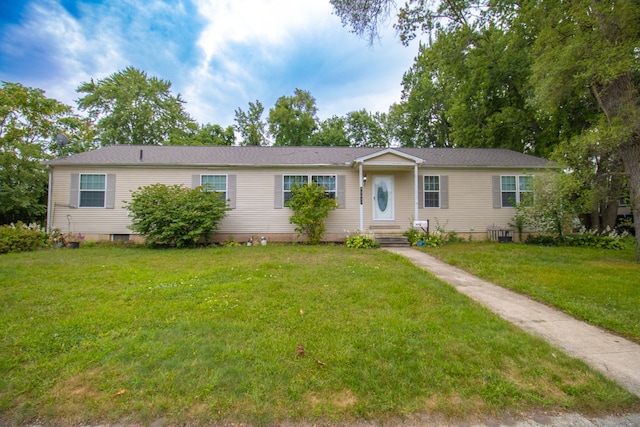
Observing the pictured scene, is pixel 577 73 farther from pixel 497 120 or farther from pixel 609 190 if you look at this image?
pixel 497 120

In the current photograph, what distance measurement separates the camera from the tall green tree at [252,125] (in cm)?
3023

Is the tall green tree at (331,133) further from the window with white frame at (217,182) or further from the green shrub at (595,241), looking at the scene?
the green shrub at (595,241)

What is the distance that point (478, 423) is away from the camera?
182cm

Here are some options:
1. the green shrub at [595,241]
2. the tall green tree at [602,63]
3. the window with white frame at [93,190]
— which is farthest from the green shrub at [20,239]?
the green shrub at [595,241]

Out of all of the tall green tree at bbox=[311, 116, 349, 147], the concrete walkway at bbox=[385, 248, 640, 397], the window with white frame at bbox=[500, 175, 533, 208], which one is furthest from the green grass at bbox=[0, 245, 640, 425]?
the tall green tree at bbox=[311, 116, 349, 147]

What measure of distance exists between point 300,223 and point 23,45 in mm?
9847

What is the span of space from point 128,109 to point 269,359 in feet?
88.5

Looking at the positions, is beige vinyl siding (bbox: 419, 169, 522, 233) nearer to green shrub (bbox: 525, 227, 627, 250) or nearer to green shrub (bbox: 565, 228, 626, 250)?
green shrub (bbox: 525, 227, 627, 250)

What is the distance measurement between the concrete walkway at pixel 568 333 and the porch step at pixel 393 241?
16.0 ft

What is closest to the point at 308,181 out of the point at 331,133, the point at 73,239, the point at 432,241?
the point at 432,241

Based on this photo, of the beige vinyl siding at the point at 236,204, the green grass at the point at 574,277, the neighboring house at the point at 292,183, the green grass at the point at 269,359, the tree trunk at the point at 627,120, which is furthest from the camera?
the neighboring house at the point at 292,183

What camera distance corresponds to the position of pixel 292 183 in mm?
11398

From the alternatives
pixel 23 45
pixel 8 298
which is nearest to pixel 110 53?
pixel 23 45

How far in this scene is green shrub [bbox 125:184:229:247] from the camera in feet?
31.3
